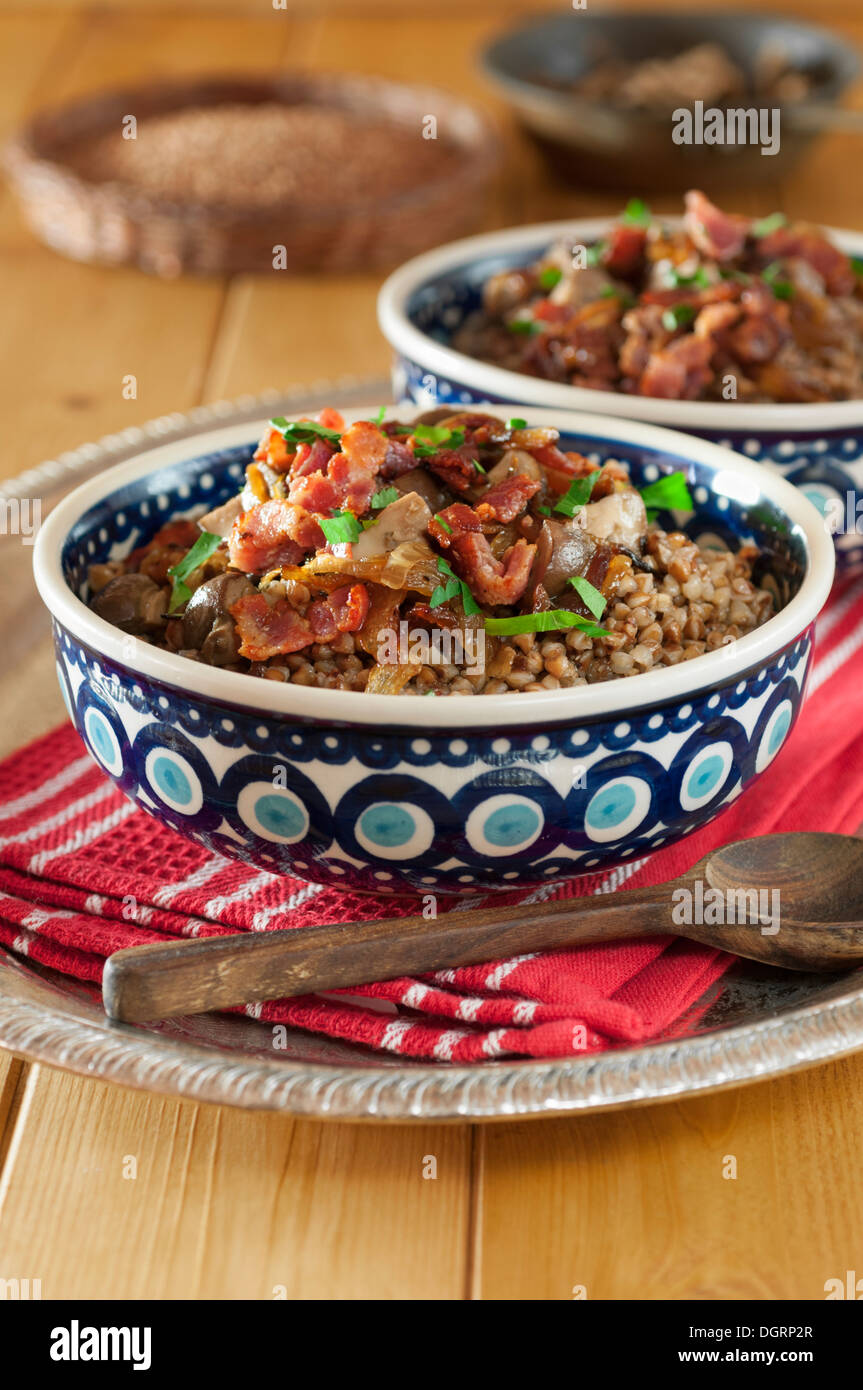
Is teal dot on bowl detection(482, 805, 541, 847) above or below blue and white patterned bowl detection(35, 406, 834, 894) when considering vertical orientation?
below

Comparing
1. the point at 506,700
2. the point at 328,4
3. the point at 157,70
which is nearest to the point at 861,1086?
the point at 506,700

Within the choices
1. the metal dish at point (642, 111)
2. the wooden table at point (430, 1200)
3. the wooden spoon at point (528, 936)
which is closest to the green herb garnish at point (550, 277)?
the wooden spoon at point (528, 936)

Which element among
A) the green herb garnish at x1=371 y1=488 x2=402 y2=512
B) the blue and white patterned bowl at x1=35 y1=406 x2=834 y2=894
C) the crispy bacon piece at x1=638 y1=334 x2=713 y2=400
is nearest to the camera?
the blue and white patterned bowl at x1=35 y1=406 x2=834 y2=894

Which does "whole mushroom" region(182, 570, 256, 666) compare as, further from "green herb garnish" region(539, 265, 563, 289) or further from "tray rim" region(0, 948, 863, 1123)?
"green herb garnish" region(539, 265, 563, 289)

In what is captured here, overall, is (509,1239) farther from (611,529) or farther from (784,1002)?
(611,529)

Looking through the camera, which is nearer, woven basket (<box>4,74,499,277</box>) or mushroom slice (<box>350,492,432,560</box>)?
mushroom slice (<box>350,492,432,560</box>)

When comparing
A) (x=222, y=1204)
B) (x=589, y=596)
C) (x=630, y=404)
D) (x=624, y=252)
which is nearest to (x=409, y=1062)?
(x=222, y=1204)

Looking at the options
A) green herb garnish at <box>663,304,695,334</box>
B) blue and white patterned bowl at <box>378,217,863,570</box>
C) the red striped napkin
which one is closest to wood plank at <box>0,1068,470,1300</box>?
the red striped napkin
